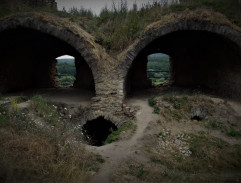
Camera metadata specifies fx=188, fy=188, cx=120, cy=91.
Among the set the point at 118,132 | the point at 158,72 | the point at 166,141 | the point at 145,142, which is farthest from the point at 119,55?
the point at 158,72

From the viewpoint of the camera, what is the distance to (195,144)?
560 cm

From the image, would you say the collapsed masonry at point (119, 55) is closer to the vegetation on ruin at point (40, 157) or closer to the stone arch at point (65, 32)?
the stone arch at point (65, 32)

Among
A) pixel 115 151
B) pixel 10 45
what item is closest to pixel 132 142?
pixel 115 151

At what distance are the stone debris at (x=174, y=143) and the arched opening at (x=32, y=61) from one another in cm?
451

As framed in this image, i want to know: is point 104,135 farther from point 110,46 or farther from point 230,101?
point 230,101

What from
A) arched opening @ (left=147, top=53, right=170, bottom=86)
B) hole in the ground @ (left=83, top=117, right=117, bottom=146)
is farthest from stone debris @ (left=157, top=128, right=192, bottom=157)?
arched opening @ (left=147, top=53, right=170, bottom=86)

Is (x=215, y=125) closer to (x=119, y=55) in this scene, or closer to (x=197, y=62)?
(x=119, y=55)

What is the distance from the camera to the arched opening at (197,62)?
26.5ft

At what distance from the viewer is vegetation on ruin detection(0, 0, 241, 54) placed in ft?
25.8

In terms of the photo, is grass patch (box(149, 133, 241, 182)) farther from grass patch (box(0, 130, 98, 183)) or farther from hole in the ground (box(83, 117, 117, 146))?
hole in the ground (box(83, 117, 117, 146))

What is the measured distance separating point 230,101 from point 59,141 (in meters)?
7.22

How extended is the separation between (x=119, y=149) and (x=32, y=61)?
26.2 feet

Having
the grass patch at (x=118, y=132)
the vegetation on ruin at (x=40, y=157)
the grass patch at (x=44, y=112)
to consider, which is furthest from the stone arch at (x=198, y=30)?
the vegetation on ruin at (x=40, y=157)

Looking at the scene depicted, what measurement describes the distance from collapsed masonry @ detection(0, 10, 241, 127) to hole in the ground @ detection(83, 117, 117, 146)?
0.43 m
